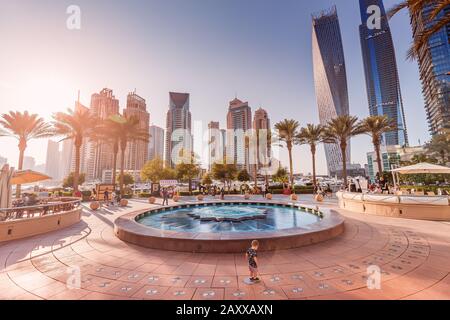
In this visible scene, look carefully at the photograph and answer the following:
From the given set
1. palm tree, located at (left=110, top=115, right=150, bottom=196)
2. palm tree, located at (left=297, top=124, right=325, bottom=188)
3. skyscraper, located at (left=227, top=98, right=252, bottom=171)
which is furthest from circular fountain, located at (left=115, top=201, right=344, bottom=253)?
skyscraper, located at (left=227, top=98, right=252, bottom=171)

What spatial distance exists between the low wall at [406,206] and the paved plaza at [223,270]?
4366 mm

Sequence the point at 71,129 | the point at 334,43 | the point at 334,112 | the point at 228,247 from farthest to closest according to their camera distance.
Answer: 1. the point at 334,43
2. the point at 334,112
3. the point at 71,129
4. the point at 228,247

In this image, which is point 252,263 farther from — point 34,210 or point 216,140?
point 216,140

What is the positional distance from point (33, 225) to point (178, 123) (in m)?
178

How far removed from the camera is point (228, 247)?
715 centimetres

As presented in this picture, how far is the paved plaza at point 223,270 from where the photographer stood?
4457 mm

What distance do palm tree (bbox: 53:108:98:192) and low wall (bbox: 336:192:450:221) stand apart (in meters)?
29.2

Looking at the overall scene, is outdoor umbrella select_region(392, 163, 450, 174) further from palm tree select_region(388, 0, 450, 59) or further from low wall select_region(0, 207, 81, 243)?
low wall select_region(0, 207, 81, 243)
